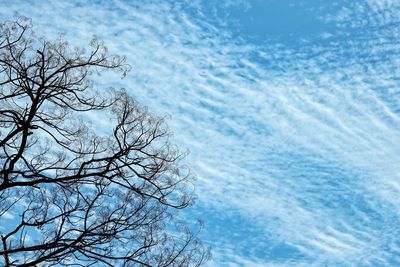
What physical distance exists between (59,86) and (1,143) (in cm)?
169

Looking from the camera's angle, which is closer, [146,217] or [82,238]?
[82,238]

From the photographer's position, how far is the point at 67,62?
1182cm

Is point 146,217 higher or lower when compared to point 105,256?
higher

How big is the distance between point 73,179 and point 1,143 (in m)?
1.66

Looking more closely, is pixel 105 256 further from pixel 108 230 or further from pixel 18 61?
Result: pixel 18 61

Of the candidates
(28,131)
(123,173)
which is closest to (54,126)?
(28,131)

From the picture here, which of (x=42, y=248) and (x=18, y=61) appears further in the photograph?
(x=18, y=61)

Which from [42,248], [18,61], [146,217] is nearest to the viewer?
[42,248]

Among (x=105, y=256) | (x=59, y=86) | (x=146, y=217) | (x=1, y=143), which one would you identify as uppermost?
(x=59, y=86)

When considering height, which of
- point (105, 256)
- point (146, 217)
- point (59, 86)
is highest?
point (59, 86)

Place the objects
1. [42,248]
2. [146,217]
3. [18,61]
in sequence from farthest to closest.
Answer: [146,217]
[18,61]
[42,248]

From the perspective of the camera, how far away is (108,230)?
1177 centimetres

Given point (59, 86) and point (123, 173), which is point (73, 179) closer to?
point (123, 173)

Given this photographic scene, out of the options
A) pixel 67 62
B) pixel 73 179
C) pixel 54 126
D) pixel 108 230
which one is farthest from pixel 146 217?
pixel 67 62
